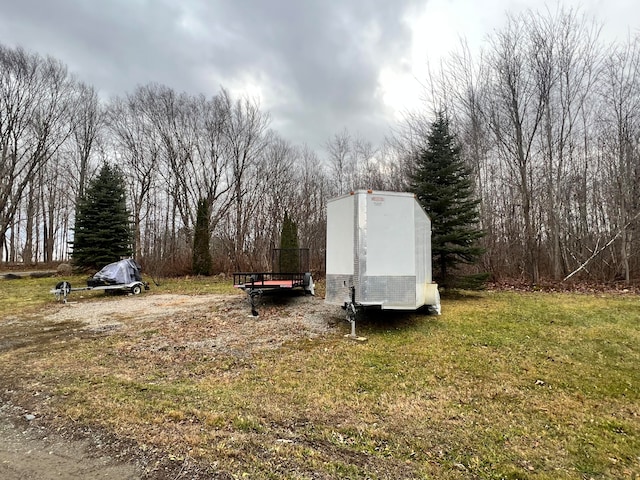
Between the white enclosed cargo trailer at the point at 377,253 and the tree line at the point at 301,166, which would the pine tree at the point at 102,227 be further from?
the white enclosed cargo trailer at the point at 377,253

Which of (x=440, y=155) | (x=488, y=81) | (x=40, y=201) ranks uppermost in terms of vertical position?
(x=488, y=81)

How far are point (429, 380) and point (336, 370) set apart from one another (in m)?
1.26

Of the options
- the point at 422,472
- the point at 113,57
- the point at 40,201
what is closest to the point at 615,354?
the point at 422,472

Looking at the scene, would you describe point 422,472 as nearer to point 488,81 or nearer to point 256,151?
point 488,81

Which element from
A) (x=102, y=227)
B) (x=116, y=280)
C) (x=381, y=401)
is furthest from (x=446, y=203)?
(x=102, y=227)

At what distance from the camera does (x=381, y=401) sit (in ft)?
13.1

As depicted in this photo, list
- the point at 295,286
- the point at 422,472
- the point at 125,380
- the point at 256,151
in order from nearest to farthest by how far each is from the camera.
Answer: the point at 422,472
the point at 125,380
the point at 295,286
the point at 256,151

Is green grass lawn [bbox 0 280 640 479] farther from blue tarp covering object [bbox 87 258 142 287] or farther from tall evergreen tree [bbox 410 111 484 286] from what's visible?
blue tarp covering object [bbox 87 258 142 287]

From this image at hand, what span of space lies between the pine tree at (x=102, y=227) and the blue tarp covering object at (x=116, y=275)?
6267mm

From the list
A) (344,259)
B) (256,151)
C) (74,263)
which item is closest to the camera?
(344,259)

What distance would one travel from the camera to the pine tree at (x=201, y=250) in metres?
19.4

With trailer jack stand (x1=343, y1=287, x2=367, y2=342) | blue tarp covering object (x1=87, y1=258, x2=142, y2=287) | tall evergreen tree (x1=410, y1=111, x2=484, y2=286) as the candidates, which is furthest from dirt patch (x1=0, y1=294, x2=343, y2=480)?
tall evergreen tree (x1=410, y1=111, x2=484, y2=286)

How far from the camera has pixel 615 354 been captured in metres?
5.57

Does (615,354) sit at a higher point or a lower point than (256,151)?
lower
